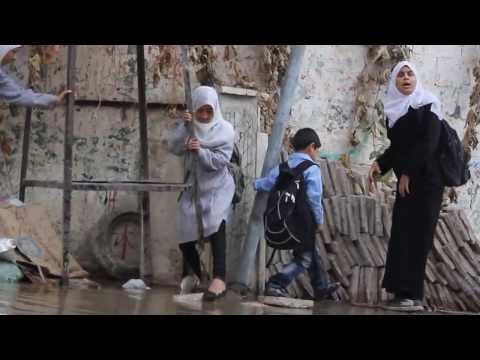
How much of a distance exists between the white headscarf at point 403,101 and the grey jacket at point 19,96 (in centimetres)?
264

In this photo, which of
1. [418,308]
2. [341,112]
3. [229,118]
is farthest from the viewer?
[341,112]

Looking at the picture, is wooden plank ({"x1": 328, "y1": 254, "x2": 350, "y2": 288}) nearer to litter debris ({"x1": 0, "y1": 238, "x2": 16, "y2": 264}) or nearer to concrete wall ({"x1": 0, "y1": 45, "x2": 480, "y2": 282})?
concrete wall ({"x1": 0, "y1": 45, "x2": 480, "y2": 282})

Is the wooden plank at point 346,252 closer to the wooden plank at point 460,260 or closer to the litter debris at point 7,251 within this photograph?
the wooden plank at point 460,260

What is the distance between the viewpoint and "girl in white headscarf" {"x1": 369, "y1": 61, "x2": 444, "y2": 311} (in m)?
7.23

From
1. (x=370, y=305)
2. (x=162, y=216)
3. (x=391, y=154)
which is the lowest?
(x=370, y=305)

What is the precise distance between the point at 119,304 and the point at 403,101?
8.50 ft

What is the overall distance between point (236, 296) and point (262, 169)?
1.14 metres

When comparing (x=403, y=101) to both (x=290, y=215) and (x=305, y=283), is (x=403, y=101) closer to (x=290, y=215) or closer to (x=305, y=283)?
(x=290, y=215)

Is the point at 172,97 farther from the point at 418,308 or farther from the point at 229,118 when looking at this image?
the point at 418,308

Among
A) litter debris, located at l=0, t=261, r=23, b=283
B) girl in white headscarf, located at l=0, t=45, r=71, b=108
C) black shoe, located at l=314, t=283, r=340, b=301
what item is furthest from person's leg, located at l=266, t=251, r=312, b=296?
girl in white headscarf, located at l=0, t=45, r=71, b=108

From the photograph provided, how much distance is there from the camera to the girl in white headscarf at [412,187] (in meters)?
7.23

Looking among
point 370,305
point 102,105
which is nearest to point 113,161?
point 102,105

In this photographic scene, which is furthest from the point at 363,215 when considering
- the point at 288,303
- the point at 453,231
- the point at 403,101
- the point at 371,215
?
the point at 403,101

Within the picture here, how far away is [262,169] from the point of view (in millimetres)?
8531
